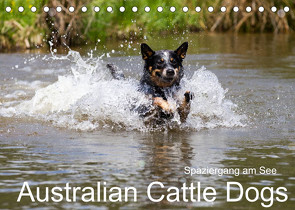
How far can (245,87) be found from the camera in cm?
1150

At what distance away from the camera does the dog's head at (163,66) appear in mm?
8148

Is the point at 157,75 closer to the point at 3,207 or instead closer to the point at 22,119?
the point at 22,119

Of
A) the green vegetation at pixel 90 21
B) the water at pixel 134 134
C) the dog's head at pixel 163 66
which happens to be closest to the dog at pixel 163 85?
the dog's head at pixel 163 66

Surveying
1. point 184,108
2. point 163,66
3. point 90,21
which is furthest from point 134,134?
point 90,21

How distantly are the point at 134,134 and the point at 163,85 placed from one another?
0.84 m

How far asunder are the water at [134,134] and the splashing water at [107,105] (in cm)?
1

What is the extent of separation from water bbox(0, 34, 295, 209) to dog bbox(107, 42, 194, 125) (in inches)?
4.8

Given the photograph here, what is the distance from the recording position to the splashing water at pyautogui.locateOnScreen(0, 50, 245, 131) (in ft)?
27.6

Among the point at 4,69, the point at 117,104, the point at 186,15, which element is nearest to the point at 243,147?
the point at 117,104

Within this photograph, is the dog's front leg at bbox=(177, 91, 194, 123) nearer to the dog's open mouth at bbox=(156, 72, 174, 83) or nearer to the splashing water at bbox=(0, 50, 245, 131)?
the splashing water at bbox=(0, 50, 245, 131)

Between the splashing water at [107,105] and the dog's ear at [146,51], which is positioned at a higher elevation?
the dog's ear at [146,51]

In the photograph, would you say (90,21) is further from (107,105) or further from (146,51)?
(146,51)

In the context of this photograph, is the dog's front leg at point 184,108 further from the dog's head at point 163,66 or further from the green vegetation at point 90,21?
the green vegetation at point 90,21

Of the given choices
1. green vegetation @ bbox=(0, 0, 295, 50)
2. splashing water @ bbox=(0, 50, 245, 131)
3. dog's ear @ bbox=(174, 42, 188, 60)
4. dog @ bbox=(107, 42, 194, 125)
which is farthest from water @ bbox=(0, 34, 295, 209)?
green vegetation @ bbox=(0, 0, 295, 50)
